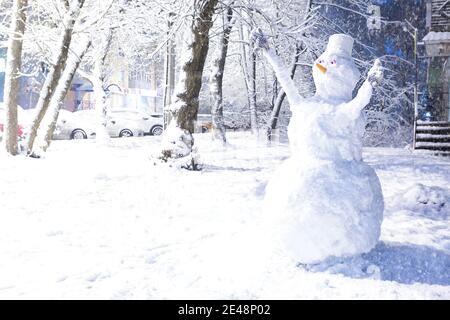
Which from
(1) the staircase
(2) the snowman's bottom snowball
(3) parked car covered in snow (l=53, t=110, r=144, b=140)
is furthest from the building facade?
(3) parked car covered in snow (l=53, t=110, r=144, b=140)

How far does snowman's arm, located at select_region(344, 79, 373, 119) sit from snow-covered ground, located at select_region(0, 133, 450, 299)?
4.15 ft

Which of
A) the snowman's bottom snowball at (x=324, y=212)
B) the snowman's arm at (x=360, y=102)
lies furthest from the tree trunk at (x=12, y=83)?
the snowman's arm at (x=360, y=102)

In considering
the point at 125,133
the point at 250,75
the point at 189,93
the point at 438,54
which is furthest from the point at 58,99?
the point at 438,54

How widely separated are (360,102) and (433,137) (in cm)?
1145

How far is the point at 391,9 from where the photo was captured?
23.6 meters

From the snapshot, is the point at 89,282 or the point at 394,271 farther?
the point at 394,271

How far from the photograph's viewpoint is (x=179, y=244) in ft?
15.0

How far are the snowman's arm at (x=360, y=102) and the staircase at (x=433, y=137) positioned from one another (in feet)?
36.5

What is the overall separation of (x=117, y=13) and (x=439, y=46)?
10.4 metres

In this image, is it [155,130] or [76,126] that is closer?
[76,126]

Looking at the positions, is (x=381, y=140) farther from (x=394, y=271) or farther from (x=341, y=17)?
(x=394, y=271)

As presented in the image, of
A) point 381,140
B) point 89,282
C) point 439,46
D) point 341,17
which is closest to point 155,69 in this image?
point 341,17

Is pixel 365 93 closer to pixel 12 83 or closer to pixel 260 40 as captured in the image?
pixel 260 40

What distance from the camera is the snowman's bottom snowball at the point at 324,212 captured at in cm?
364
